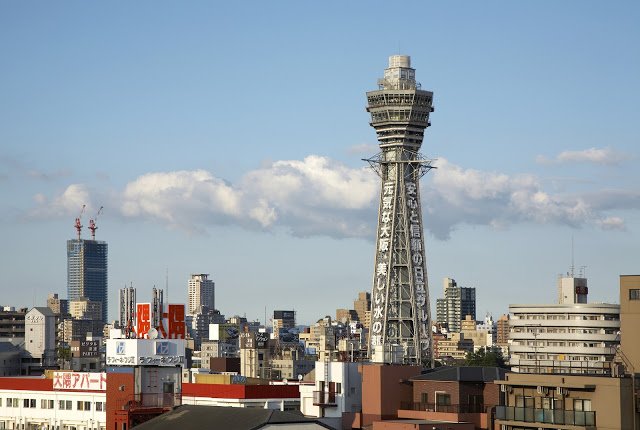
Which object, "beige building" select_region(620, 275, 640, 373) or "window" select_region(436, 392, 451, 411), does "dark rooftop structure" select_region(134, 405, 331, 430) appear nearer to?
"window" select_region(436, 392, 451, 411)

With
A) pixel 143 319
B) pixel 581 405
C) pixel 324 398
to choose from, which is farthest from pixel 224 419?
pixel 581 405

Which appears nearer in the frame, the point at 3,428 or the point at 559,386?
the point at 559,386

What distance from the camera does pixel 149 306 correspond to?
109938mm

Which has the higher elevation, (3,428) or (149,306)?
(149,306)

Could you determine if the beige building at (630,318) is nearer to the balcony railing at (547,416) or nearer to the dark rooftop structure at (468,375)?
the dark rooftop structure at (468,375)

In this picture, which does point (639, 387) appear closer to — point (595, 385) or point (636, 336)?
point (595, 385)

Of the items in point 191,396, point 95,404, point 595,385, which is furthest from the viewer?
point 95,404

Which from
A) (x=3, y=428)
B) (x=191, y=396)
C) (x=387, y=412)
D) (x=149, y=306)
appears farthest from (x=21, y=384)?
(x=387, y=412)

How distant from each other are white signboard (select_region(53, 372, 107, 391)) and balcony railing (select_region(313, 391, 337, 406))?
3543cm

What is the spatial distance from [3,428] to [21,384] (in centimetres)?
727

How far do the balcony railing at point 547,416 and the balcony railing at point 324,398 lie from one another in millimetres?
27917

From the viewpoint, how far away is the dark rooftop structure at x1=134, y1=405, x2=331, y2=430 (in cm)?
8906

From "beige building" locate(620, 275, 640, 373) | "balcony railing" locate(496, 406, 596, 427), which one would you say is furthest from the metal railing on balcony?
"beige building" locate(620, 275, 640, 373)

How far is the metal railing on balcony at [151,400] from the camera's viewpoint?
104125 mm
